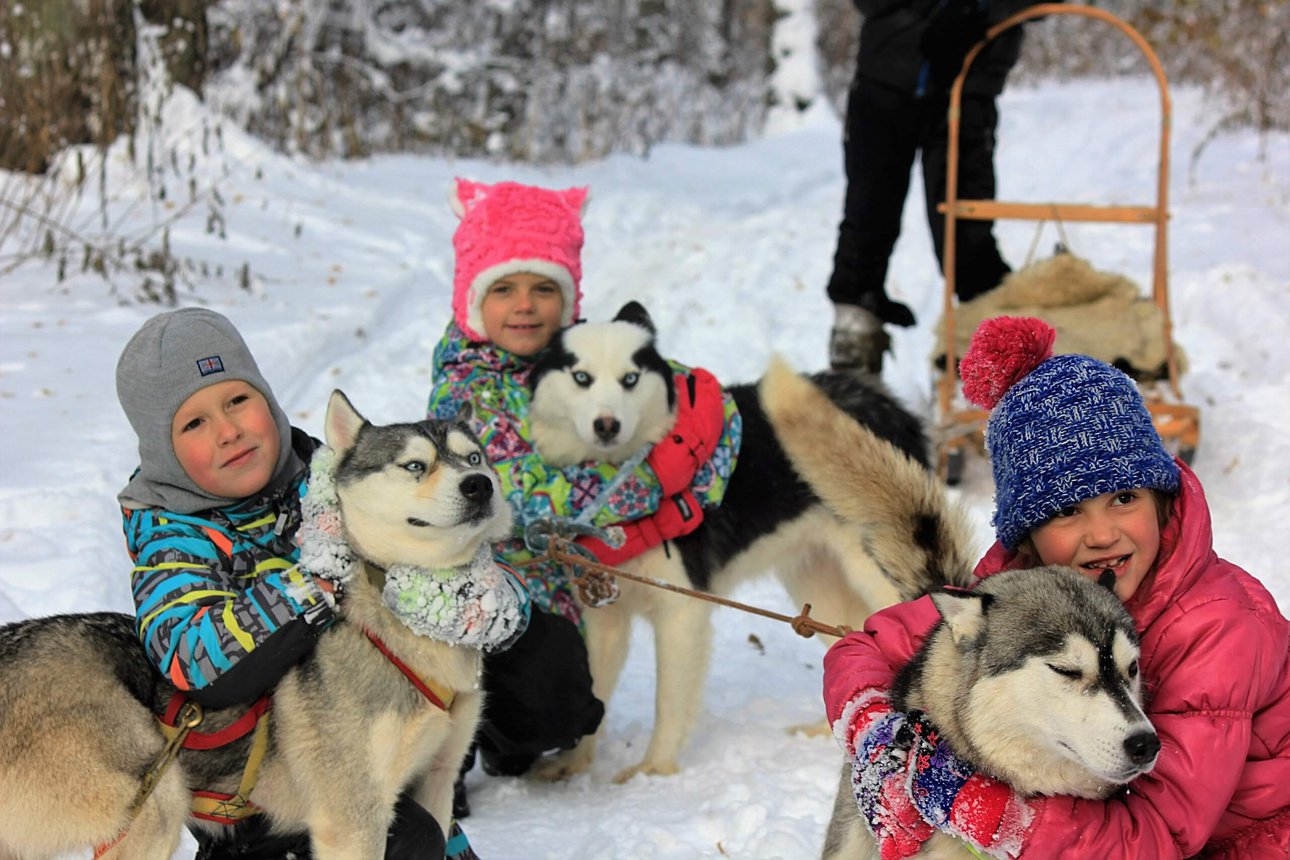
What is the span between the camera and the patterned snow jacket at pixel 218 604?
2033mm

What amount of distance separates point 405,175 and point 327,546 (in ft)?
30.1

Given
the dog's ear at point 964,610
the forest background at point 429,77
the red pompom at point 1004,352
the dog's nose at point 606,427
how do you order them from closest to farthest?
1. the dog's ear at point 964,610
2. the red pompom at point 1004,352
3. the dog's nose at point 606,427
4. the forest background at point 429,77

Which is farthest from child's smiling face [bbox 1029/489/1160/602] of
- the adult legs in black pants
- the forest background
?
the forest background

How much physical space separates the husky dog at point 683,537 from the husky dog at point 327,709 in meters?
0.78

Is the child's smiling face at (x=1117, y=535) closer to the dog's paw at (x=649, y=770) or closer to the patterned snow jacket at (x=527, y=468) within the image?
the patterned snow jacket at (x=527, y=468)

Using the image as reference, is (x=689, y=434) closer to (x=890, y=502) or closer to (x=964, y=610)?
(x=890, y=502)

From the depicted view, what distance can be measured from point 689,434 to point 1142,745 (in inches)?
75.2

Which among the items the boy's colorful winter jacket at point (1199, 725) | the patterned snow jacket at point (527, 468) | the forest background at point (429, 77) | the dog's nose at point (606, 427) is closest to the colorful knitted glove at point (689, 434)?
the patterned snow jacket at point (527, 468)

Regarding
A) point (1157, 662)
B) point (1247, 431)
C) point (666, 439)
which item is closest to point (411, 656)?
point (666, 439)

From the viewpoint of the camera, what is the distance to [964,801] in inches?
66.5

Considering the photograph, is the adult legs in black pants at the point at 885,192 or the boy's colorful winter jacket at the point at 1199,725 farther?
the adult legs in black pants at the point at 885,192

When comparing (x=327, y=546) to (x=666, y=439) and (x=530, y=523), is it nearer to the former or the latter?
(x=530, y=523)

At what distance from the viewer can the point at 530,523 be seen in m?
3.10

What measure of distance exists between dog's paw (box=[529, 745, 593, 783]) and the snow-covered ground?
2.6 inches
